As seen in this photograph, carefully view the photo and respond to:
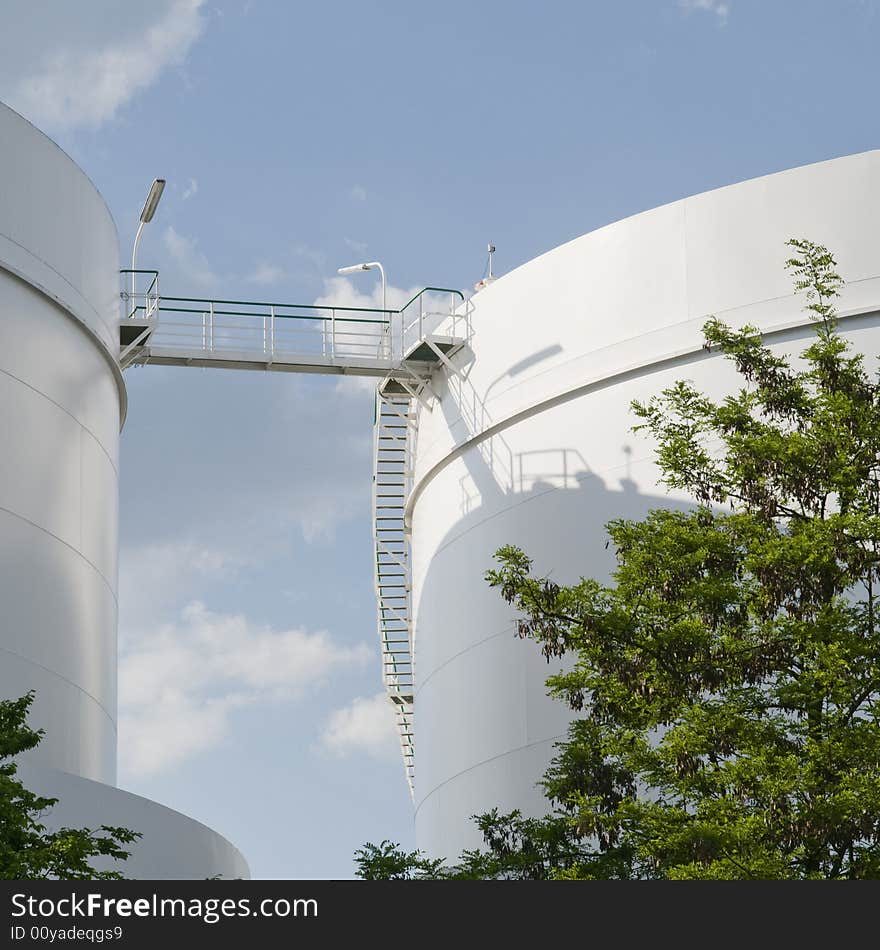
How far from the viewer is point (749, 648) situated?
17422 mm

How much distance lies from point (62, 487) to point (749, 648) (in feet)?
43.4

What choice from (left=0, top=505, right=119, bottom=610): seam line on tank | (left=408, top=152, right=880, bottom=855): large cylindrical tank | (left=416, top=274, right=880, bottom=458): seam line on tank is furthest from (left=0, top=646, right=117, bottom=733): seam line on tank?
(left=416, top=274, right=880, bottom=458): seam line on tank

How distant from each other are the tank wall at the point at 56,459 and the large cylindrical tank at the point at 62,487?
0.02 m

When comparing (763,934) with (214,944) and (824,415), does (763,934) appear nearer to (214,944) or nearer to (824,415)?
(214,944)

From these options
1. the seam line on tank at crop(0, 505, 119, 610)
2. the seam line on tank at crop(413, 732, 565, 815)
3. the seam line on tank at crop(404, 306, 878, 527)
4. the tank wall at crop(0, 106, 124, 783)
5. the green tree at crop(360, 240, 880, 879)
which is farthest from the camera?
the seam line on tank at crop(413, 732, 565, 815)

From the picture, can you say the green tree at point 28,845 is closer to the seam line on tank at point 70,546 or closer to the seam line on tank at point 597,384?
the seam line on tank at point 70,546

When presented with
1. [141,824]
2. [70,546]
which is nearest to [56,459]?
[70,546]

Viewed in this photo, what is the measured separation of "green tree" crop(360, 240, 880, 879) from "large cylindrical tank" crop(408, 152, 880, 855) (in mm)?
8611

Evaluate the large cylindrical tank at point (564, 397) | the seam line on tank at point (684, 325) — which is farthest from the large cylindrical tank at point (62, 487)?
the seam line on tank at point (684, 325)

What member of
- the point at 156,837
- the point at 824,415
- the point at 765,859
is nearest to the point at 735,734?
the point at 765,859

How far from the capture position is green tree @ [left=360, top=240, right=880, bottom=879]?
1620 cm

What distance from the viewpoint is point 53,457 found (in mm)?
26734

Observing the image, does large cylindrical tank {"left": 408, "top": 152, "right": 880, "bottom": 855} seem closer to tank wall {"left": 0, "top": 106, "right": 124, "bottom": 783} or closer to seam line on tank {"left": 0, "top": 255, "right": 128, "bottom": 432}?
seam line on tank {"left": 0, "top": 255, "right": 128, "bottom": 432}

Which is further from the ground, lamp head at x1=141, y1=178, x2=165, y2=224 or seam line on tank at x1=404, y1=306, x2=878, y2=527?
lamp head at x1=141, y1=178, x2=165, y2=224
